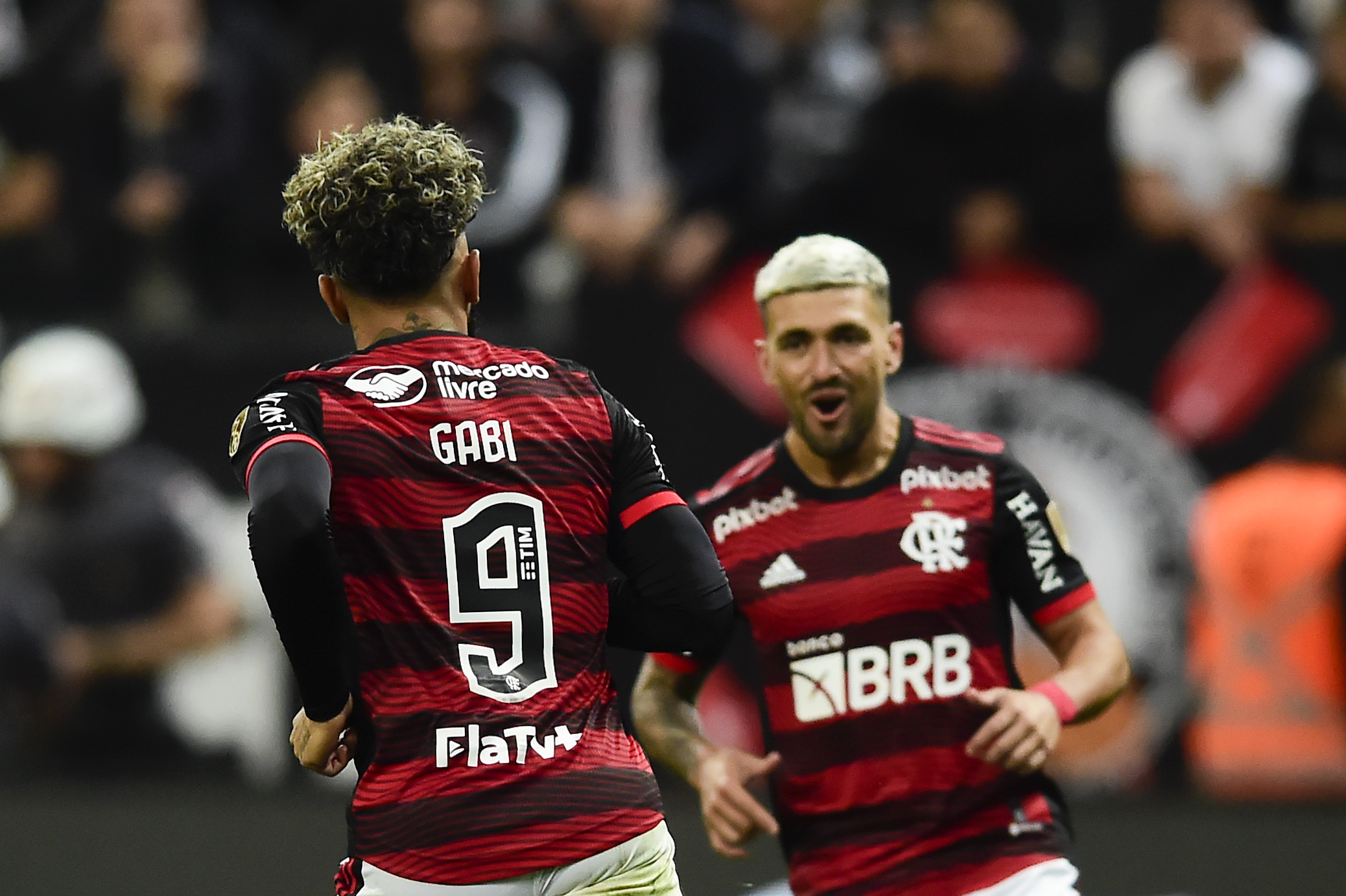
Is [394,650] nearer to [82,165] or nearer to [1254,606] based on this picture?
[1254,606]

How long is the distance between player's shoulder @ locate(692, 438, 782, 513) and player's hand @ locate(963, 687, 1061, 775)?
827 millimetres

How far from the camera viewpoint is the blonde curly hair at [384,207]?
3164mm

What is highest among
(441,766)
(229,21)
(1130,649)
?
(229,21)

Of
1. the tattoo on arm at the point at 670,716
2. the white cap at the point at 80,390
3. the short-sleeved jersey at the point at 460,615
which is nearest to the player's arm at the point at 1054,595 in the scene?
the tattoo on arm at the point at 670,716

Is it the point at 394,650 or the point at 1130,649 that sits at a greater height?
the point at 1130,649

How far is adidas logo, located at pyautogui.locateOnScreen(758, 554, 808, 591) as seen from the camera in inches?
168

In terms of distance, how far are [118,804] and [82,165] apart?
126 inches

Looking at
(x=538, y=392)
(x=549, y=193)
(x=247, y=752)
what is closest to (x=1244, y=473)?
(x=549, y=193)

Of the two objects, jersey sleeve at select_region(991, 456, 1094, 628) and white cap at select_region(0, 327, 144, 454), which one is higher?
white cap at select_region(0, 327, 144, 454)

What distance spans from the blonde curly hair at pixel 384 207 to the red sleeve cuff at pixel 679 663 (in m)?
1.40

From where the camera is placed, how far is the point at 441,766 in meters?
3.07

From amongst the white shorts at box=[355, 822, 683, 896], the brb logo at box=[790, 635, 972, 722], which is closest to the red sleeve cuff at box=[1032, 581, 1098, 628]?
the brb logo at box=[790, 635, 972, 722]

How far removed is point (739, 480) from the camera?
14.5 feet

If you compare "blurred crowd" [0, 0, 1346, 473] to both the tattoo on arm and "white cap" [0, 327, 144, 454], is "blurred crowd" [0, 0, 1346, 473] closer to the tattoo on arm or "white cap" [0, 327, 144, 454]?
"white cap" [0, 327, 144, 454]
